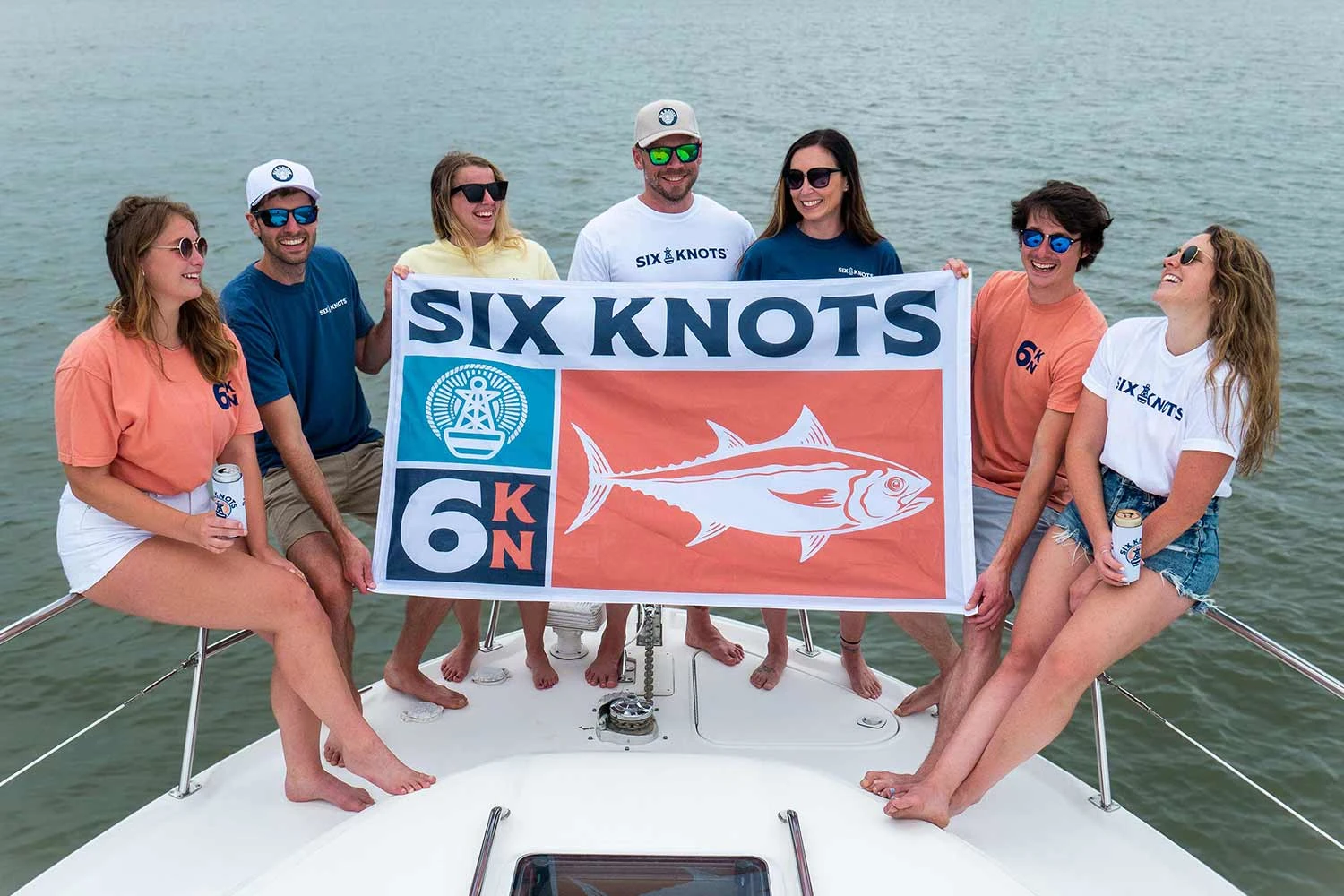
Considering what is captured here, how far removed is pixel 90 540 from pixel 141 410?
501mm

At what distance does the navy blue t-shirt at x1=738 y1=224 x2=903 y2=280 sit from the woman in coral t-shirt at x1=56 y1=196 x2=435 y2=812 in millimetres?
2115

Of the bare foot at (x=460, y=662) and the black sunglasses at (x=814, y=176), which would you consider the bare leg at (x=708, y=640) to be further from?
the black sunglasses at (x=814, y=176)

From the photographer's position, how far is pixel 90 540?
3996mm

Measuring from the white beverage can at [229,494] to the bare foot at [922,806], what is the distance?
2320 mm

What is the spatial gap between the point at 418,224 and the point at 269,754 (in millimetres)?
15481

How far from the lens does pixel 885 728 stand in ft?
16.9

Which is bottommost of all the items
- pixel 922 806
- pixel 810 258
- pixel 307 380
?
pixel 922 806

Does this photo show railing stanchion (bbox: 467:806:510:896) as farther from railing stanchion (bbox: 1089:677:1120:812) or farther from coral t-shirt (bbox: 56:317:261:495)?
railing stanchion (bbox: 1089:677:1120:812)

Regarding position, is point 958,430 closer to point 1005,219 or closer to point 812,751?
point 812,751

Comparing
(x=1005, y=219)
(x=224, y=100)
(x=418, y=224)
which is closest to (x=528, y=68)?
(x=224, y=100)

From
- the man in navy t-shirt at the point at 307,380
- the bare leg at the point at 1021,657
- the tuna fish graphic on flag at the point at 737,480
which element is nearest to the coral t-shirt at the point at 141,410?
the man in navy t-shirt at the point at 307,380

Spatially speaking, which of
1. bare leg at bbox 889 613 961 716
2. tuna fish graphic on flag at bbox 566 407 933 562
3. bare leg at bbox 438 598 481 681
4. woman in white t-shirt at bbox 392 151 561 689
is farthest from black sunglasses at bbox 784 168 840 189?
bare leg at bbox 438 598 481 681

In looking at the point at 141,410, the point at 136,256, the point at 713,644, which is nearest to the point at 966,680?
the point at 713,644

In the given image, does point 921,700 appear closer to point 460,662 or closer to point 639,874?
point 460,662
